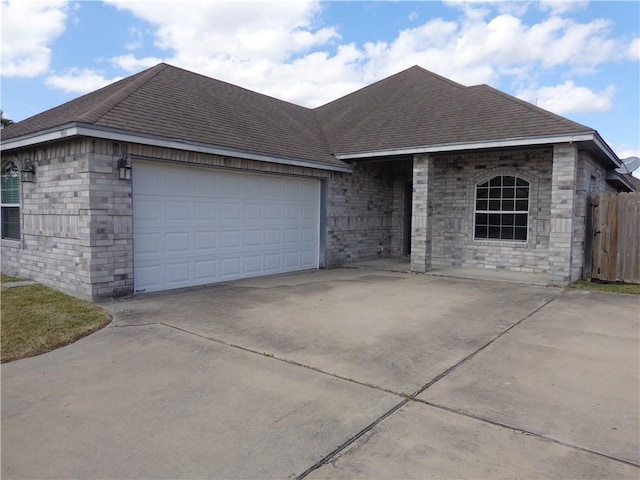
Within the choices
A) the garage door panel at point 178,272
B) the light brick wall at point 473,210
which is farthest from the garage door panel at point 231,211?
the light brick wall at point 473,210

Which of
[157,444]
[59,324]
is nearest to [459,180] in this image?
[59,324]

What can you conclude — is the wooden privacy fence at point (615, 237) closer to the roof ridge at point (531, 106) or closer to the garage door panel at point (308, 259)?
the roof ridge at point (531, 106)

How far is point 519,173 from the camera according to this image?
11.8m

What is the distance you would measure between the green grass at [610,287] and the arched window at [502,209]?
2.17 metres

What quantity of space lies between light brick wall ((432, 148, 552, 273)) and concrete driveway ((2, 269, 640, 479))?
4914mm

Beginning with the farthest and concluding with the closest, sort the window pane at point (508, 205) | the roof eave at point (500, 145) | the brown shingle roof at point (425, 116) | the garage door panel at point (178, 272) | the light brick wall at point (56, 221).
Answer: the window pane at point (508, 205)
the brown shingle roof at point (425, 116)
the roof eave at point (500, 145)
the garage door panel at point (178, 272)
the light brick wall at point (56, 221)

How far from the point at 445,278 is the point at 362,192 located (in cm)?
425

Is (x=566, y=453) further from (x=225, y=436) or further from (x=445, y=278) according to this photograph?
(x=445, y=278)

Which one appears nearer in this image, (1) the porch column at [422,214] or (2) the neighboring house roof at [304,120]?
(2) the neighboring house roof at [304,120]

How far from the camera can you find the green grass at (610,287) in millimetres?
9305

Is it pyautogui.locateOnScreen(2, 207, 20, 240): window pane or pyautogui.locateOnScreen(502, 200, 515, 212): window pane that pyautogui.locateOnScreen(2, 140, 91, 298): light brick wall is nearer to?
pyautogui.locateOnScreen(2, 207, 20, 240): window pane

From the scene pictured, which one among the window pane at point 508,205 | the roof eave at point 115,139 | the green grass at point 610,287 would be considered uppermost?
the roof eave at point 115,139

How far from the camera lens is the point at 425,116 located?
41.2 feet

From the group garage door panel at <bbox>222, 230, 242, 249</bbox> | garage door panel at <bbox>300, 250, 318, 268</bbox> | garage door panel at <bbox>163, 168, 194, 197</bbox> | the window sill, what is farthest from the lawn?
the window sill
